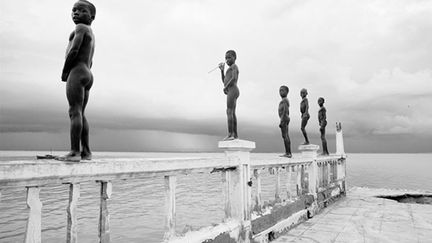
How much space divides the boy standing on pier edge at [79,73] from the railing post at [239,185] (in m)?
2.55

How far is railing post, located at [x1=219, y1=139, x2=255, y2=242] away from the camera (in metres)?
5.04

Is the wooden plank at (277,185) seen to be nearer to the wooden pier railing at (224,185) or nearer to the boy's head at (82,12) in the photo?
the wooden pier railing at (224,185)

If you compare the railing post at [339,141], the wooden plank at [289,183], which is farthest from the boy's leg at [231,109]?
the railing post at [339,141]

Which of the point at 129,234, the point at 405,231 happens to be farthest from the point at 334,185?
the point at 129,234

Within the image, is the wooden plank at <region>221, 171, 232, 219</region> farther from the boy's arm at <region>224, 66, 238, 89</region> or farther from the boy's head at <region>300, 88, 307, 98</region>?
the boy's head at <region>300, 88, 307, 98</region>

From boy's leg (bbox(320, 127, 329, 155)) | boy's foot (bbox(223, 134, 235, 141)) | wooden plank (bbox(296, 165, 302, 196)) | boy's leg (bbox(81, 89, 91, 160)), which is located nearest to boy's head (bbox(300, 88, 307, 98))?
wooden plank (bbox(296, 165, 302, 196))

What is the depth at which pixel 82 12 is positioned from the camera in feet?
9.95

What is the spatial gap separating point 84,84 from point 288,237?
4.91 metres

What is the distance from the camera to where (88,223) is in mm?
18000

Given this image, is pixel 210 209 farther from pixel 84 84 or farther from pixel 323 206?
pixel 84 84

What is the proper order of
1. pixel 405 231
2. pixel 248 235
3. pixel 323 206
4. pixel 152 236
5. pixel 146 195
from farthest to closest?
pixel 146 195 < pixel 152 236 < pixel 323 206 < pixel 405 231 < pixel 248 235

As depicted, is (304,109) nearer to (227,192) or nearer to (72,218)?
(227,192)

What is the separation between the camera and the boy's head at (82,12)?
9.91ft

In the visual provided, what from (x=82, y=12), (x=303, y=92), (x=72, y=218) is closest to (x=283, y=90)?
(x=303, y=92)
